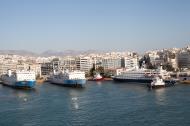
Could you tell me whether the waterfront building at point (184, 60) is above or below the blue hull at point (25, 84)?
above

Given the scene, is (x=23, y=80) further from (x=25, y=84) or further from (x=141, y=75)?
(x=141, y=75)

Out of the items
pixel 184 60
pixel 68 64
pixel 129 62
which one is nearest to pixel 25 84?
pixel 68 64

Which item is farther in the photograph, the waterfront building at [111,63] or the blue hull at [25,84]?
the waterfront building at [111,63]

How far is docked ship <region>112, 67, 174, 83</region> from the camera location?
4172 centimetres

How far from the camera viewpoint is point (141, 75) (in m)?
43.8

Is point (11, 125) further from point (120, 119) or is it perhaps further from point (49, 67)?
point (49, 67)

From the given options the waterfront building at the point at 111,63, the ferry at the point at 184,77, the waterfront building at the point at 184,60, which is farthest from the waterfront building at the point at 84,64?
the ferry at the point at 184,77

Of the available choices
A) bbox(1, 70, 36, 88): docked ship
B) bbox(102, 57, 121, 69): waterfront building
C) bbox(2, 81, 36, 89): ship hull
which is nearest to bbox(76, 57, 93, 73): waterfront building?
bbox(102, 57, 121, 69): waterfront building

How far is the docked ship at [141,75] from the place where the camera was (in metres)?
41.7

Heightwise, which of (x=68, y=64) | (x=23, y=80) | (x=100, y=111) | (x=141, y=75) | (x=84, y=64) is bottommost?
(x=100, y=111)

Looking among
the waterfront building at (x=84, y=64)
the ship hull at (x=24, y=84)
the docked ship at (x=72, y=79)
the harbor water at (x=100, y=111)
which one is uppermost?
the waterfront building at (x=84, y=64)

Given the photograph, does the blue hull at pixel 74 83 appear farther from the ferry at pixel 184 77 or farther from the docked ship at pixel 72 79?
the ferry at pixel 184 77

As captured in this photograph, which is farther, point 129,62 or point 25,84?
point 129,62

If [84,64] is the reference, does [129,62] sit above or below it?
above
